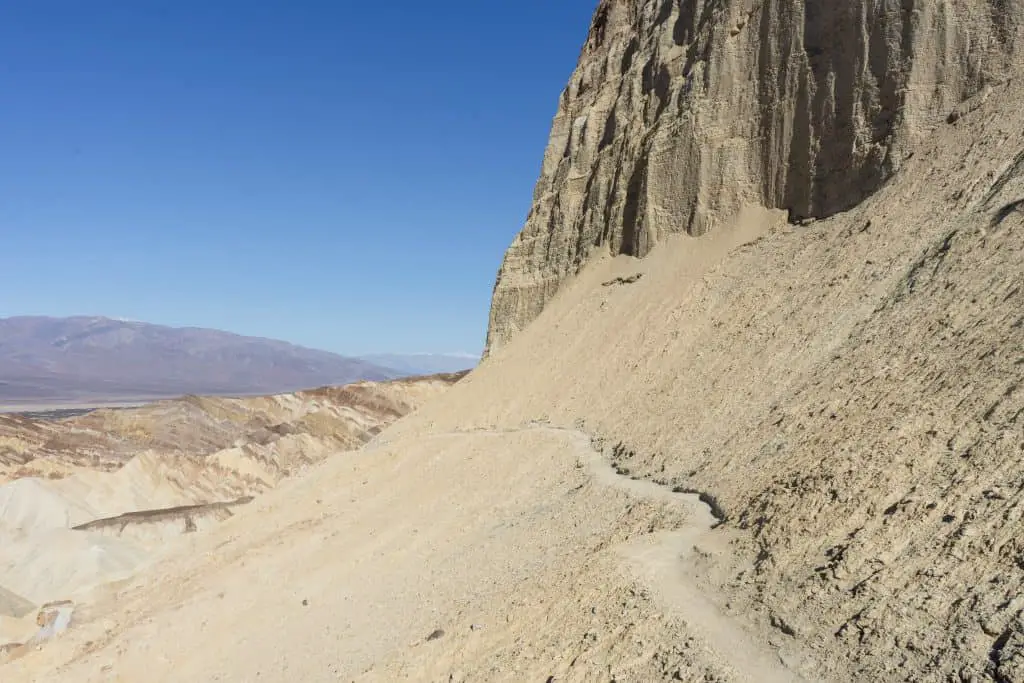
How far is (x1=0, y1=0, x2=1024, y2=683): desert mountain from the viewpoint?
6590mm

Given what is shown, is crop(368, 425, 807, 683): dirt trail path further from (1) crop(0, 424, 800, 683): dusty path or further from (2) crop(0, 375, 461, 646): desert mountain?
(2) crop(0, 375, 461, 646): desert mountain

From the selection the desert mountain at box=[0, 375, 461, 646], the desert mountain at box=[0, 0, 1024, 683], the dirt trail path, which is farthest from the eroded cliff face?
the desert mountain at box=[0, 375, 461, 646]

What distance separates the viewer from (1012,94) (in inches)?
578

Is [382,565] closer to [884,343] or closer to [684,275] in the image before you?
[884,343]

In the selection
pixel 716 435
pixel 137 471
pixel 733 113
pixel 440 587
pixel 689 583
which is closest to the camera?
pixel 689 583

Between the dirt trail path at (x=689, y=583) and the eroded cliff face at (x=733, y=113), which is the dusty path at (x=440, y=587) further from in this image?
the eroded cliff face at (x=733, y=113)

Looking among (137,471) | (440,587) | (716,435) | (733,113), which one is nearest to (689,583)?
(440,587)

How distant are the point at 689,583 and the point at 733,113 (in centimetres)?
1672

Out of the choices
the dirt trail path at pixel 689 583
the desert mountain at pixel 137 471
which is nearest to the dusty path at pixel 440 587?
the dirt trail path at pixel 689 583

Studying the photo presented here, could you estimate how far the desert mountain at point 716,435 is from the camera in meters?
6.59

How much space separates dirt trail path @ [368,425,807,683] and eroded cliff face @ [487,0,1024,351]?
33.4 feet

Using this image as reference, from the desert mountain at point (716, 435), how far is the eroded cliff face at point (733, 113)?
8 cm

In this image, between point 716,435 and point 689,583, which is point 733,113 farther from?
point 689,583

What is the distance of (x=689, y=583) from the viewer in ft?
25.0
